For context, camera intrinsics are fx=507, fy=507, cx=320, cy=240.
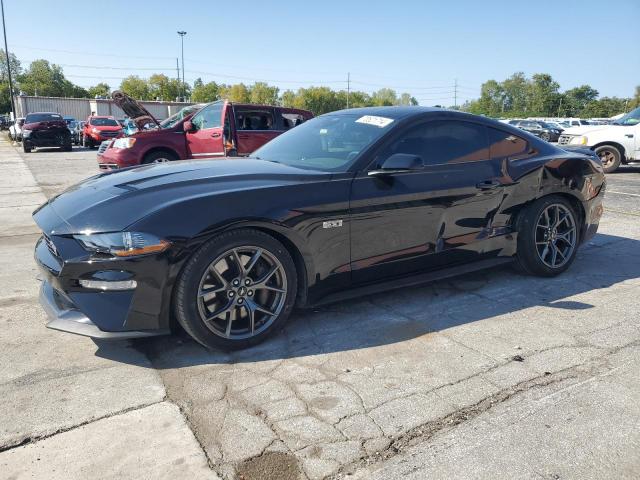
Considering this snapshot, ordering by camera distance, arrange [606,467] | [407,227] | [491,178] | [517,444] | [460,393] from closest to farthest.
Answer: [606,467] < [517,444] < [460,393] < [407,227] < [491,178]

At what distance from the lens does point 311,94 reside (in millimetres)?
110625

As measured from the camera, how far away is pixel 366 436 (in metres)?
2.34

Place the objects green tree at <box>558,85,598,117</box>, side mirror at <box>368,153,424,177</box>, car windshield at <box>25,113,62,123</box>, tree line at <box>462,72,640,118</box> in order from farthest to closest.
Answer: green tree at <box>558,85,598,117</box> < tree line at <box>462,72,640,118</box> < car windshield at <box>25,113,62,123</box> < side mirror at <box>368,153,424,177</box>

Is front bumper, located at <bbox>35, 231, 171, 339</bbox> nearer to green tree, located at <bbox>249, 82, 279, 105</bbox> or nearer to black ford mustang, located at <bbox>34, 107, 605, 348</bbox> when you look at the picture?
black ford mustang, located at <bbox>34, 107, 605, 348</bbox>

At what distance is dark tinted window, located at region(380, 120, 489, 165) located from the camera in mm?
3829

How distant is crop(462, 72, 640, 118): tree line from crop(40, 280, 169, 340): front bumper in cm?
7745

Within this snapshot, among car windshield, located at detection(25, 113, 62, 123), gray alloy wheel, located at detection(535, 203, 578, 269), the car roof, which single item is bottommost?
gray alloy wheel, located at detection(535, 203, 578, 269)

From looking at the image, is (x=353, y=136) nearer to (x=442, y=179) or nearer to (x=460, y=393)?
(x=442, y=179)

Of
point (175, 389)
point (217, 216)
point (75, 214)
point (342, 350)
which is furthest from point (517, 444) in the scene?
point (75, 214)

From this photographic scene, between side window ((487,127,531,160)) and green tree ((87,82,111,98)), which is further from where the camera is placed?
green tree ((87,82,111,98))

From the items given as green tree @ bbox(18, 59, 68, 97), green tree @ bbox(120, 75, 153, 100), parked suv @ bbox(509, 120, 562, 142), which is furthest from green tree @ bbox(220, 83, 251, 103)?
parked suv @ bbox(509, 120, 562, 142)

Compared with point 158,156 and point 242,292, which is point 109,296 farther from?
point 158,156

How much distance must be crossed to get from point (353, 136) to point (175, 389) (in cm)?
223

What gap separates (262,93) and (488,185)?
4357 inches
